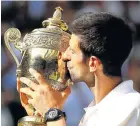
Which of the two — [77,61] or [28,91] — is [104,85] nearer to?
[77,61]

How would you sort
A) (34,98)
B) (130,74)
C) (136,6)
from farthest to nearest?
(136,6) < (130,74) < (34,98)

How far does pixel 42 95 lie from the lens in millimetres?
995

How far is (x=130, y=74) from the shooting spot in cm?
139

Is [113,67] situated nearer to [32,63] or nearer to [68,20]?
[32,63]

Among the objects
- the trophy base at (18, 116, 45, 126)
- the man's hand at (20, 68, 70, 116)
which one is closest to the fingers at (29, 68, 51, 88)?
the man's hand at (20, 68, 70, 116)

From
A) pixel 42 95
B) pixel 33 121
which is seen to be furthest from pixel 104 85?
pixel 33 121

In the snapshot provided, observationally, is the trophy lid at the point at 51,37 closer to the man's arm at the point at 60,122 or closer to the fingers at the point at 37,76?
the fingers at the point at 37,76

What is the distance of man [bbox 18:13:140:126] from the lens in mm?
866

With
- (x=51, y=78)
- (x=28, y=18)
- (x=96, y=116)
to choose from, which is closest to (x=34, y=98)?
(x=51, y=78)

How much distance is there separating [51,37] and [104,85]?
9.8 inches

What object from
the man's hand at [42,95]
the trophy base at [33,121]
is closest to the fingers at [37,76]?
the man's hand at [42,95]

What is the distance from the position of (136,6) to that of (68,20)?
260 millimetres

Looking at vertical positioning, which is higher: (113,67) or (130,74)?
(113,67)

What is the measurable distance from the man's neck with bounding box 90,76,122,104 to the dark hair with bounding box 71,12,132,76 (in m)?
0.02
